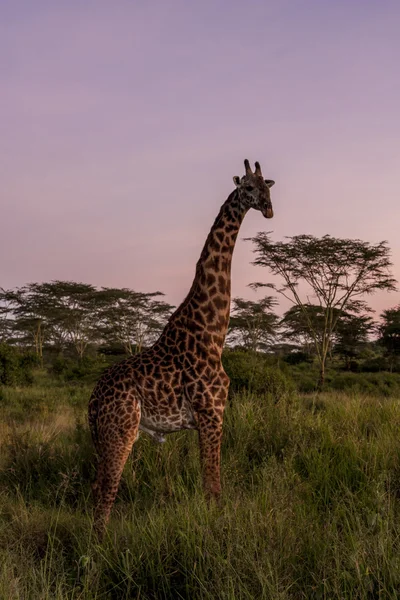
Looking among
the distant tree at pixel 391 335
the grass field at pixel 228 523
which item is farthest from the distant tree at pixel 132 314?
the grass field at pixel 228 523

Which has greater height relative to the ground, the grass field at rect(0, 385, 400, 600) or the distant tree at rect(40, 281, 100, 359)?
the distant tree at rect(40, 281, 100, 359)

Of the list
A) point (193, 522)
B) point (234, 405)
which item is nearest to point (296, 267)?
point (234, 405)

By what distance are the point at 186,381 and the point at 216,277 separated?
80cm

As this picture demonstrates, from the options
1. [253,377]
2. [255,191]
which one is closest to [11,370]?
[253,377]

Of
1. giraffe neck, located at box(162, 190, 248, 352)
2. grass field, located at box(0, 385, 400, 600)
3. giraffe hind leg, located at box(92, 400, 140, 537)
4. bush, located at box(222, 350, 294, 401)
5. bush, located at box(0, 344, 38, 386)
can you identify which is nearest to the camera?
grass field, located at box(0, 385, 400, 600)

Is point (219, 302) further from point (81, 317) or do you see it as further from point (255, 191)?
point (81, 317)

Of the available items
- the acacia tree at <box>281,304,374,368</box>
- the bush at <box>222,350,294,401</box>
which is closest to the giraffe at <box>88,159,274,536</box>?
the bush at <box>222,350,294,401</box>

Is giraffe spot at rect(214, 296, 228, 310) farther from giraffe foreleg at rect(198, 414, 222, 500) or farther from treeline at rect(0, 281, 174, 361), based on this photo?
treeline at rect(0, 281, 174, 361)

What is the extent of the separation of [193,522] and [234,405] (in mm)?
3948

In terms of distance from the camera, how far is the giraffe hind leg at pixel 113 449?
4.05 metres

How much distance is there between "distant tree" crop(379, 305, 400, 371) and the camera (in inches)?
1379

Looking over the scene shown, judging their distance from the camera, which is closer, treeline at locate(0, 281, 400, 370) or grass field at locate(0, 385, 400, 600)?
grass field at locate(0, 385, 400, 600)

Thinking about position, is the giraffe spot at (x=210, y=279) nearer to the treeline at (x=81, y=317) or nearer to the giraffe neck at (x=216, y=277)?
the giraffe neck at (x=216, y=277)

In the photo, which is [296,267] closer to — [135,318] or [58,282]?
[135,318]
